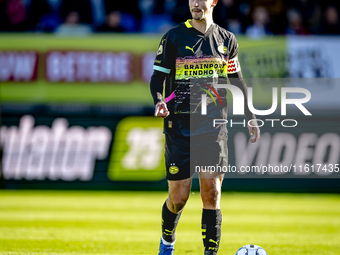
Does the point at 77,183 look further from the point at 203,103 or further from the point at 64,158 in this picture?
the point at 203,103

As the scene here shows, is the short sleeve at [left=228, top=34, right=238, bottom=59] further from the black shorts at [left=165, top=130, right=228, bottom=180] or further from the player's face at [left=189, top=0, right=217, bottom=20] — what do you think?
the black shorts at [left=165, top=130, right=228, bottom=180]

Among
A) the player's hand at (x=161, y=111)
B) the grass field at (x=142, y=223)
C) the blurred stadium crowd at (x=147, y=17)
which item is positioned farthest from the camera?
the blurred stadium crowd at (x=147, y=17)

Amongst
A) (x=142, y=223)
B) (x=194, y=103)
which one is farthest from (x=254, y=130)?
(x=142, y=223)

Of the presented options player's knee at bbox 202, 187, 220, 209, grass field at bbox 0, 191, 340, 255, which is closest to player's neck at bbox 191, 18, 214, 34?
player's knee at bbox 202, 187, 220, 209

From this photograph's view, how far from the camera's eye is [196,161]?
4566mm

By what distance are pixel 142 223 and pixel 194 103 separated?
12.4ft

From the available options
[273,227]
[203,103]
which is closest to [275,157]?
[273,227]

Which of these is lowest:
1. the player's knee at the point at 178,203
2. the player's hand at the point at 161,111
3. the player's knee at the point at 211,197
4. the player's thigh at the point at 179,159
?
the player's knee at the point at 178,203

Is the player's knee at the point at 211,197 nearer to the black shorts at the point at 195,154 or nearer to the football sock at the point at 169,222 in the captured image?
the black shorts at the point at 195,154

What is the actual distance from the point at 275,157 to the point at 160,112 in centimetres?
783

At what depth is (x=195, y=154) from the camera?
4.57 m

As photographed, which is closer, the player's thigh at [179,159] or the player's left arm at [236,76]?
the player's thigh at [179,159]

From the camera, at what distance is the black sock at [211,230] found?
4.50 m

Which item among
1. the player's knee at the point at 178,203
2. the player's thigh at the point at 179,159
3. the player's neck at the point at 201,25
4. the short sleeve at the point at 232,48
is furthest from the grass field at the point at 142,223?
the player's neck at the point at 201,25
